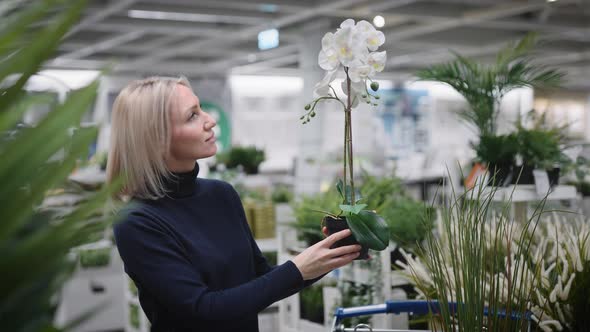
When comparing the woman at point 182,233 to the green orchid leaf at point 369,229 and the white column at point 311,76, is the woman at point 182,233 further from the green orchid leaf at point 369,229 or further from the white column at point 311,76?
the white column at point 311,76

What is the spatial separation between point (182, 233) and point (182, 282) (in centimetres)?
16

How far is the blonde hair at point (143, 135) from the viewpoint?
1572 millimetres

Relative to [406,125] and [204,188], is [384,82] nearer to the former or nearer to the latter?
[406,125]

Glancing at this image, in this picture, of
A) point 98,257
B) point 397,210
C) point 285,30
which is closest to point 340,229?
point 397,210

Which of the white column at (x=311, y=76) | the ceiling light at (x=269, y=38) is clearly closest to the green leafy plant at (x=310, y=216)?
the ceiling light at (x=269, y=38)

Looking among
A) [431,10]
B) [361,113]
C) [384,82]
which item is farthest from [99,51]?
[384,82]

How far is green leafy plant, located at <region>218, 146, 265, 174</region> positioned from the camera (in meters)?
6.66

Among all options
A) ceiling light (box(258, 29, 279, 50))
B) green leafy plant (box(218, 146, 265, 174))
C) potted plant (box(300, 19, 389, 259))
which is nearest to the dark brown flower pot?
potted plant (box(300, 19, 389, 259))

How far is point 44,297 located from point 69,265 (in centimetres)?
3

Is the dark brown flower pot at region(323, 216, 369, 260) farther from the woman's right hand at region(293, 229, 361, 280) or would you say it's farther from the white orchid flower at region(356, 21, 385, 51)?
the white orchid flower at region(356, 21, 385, 51)

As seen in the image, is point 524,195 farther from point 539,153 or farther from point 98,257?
point 98,257

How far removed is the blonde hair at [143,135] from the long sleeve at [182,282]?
11cm

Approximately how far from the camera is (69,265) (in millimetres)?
535

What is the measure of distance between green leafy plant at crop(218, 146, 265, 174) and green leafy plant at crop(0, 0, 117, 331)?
19.9 feet
